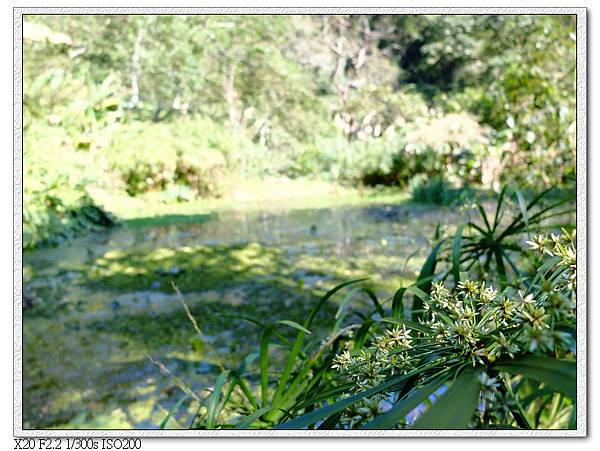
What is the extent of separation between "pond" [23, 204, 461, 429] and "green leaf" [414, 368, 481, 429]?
3.50 ft

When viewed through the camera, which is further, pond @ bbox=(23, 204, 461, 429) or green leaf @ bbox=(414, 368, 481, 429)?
pond @ bbox=(23, 204, 461, 429)

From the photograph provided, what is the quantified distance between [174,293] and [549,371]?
2531mm

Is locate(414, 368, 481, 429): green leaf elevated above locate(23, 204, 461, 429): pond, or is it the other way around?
locate(414, 368, 481, 429): green leaf

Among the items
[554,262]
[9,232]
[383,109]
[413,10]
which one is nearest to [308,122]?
[383,109]

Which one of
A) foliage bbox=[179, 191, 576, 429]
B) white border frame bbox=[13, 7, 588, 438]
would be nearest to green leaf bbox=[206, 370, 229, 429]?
white border frame bbox=[13, 7, 588, 438]

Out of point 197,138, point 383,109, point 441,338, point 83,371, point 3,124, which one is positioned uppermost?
point 383,109

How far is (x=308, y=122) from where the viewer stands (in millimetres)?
3508

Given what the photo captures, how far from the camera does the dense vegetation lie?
277cm

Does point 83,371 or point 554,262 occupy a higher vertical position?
point 554,262

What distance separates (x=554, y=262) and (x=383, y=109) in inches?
137

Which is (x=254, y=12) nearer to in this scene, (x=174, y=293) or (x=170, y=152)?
(x=174, y=293)

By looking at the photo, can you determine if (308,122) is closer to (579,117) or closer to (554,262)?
(579,117)

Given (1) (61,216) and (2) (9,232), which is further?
(1) (61,216)

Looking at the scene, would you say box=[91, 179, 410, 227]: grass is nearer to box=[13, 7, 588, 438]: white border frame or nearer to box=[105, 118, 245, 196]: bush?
box=[105, 118, 245, 196]: bush
